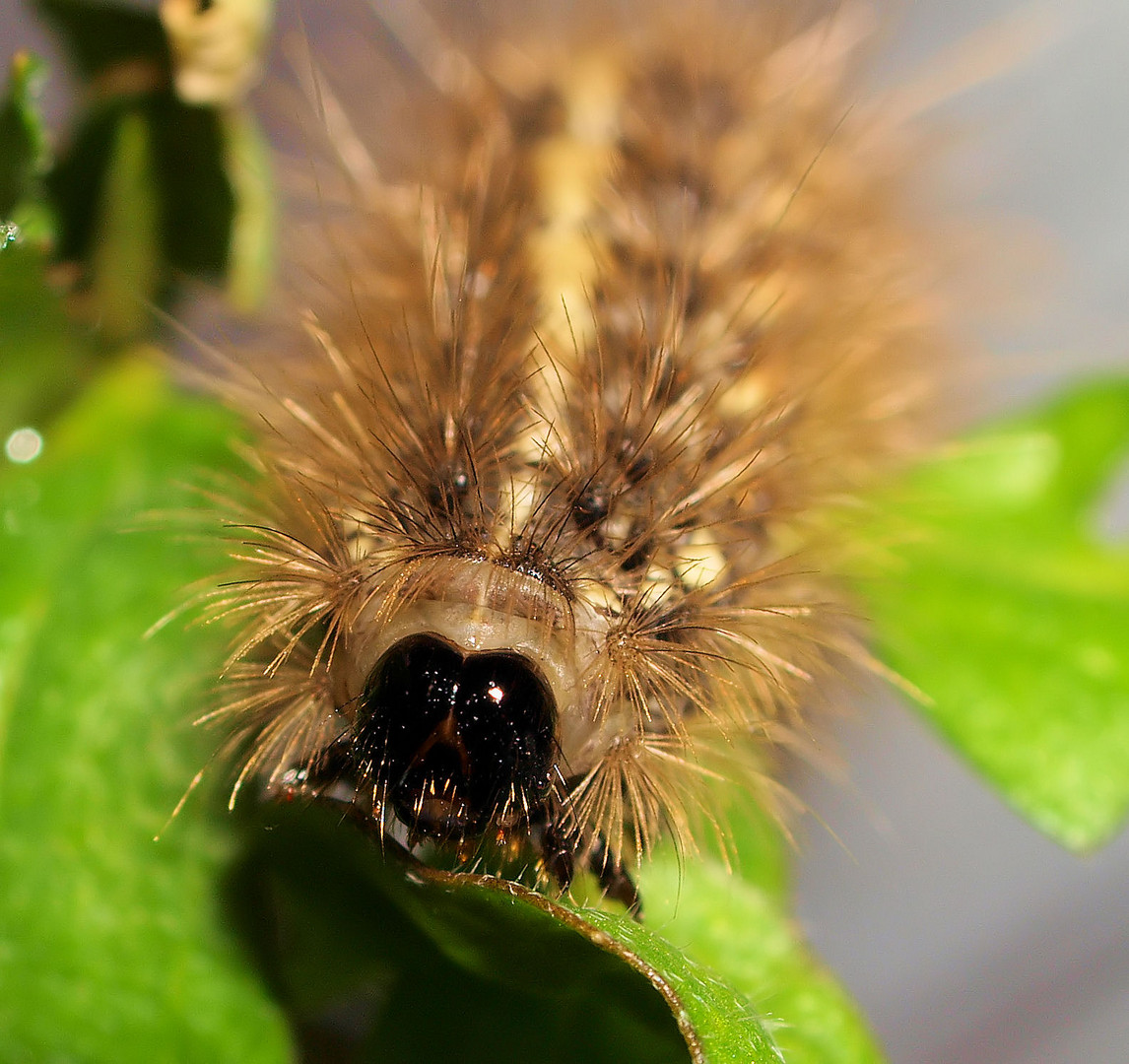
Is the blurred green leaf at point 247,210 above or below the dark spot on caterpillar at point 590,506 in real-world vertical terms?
below

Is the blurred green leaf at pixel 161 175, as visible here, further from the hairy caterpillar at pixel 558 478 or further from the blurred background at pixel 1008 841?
the blurred background at pixel 1008 841

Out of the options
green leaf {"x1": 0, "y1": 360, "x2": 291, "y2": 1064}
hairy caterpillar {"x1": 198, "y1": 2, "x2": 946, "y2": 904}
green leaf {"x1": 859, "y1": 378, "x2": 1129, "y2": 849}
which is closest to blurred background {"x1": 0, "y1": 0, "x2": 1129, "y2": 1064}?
green leaf {"x1": 859, "y1": 378, "x2": 1129, "y2": 849}

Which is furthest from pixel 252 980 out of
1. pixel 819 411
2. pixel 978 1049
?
pixel 978 1049

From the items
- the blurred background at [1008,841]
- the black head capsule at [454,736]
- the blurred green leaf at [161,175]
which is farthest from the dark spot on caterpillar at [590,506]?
the blurred background at [1008,841]

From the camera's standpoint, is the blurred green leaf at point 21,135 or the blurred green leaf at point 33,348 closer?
the blurred green leaf at point 21,135

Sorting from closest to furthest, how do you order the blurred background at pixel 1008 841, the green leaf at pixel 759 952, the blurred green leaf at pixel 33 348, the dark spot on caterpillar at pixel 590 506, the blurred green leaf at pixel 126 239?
the dark spot on caterpillar at pixel 590 506 < the green leaf at pixel 759 952 < the blurred green leaf at pixel 33 348 < the blurred green leaf at pixel 126 239 < the blurred background at pixel 1008 841

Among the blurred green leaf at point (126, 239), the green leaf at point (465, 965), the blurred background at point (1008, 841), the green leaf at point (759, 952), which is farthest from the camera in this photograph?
the blurred background at point (1008, 841)
